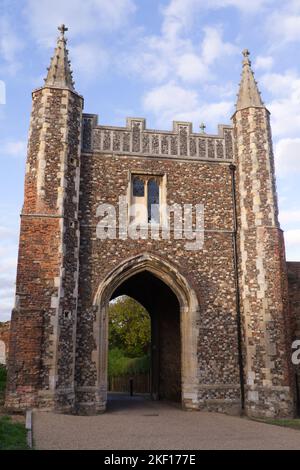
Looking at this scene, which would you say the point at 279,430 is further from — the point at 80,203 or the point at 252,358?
the point at 80,203

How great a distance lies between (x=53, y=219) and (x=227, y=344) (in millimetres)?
6162

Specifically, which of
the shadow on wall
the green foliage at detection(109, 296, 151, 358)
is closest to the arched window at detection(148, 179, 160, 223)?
the shadow on wall

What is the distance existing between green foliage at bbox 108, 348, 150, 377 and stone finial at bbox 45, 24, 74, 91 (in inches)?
606

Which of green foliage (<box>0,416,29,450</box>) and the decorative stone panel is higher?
the decorative stone panel

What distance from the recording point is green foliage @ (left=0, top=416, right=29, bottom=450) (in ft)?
21.6

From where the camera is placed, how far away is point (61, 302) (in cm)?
1230

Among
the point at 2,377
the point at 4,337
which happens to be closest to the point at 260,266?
the point at 4,337

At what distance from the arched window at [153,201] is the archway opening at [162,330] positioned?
2881mm

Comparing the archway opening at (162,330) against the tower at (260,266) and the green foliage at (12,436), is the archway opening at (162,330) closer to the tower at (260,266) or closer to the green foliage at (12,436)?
the tower at (260,266)

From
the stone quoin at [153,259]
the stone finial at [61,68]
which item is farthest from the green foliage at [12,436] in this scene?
the stone finial at [61,68]

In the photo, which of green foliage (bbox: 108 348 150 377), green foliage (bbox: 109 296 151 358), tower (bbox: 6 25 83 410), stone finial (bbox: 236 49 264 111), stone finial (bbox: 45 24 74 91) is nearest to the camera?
tower (bbox: 6 25 83 410)

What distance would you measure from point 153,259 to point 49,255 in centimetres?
308

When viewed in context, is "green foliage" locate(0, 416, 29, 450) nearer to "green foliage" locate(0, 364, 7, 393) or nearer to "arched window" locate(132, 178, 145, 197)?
"green foliage" locate(0, 364, 7, 393)

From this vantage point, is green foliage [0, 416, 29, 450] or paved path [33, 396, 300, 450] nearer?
green foliage [0, 416, 29, 450]
